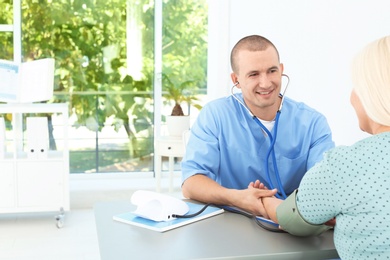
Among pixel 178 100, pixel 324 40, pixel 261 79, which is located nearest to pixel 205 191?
pixel 261 79

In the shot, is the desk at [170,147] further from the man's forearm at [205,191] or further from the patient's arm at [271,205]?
the patient's arm at [271,205]

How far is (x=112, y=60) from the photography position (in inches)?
→ 183

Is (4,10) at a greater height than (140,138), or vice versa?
(4,10)

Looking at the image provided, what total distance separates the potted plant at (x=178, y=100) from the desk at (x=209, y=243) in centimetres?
259

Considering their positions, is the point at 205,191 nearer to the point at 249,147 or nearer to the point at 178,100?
the point at 249,147

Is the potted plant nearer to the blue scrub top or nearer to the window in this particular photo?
the window

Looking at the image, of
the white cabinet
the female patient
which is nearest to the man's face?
the female patient

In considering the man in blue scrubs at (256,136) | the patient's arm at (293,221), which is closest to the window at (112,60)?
the man in blue scrubs at (256,136)

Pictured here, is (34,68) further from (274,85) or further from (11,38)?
(274,85)

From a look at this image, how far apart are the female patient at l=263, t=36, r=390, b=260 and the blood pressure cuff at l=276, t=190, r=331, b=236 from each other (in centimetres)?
11

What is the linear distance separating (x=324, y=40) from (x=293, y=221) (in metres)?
1.71

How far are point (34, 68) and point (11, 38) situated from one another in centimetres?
72

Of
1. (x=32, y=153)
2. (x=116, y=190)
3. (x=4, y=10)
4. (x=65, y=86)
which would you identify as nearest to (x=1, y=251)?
(x=32, y=153)

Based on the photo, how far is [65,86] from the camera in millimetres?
4559
